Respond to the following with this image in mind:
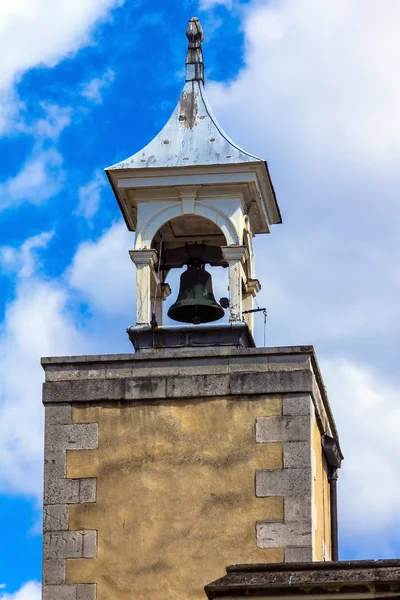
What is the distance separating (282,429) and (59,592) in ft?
9.83

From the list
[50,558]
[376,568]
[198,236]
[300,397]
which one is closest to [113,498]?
[50,558]

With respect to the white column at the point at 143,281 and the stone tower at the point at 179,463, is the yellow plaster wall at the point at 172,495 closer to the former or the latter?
the stone tower at the point at 179,463

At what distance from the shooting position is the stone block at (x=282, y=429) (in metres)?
18.6

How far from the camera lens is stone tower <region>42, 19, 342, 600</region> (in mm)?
18234

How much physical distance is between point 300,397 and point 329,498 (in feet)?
7.98

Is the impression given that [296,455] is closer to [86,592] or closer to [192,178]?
[86,592]

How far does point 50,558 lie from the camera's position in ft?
60.3

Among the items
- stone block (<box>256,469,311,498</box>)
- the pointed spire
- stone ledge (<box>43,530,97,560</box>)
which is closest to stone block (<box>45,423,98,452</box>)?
stone ledge (<box>43,530,97,560</box>)

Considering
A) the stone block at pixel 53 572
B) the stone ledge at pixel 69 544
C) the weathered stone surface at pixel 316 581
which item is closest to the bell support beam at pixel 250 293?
the stone ledge at pixel 69 544

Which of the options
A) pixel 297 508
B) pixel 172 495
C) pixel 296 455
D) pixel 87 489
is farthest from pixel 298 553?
pixel 87 489

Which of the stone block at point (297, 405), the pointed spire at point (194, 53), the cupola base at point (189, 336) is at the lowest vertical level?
the stone block at point (297, 405)

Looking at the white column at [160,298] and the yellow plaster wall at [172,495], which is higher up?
the white column at [160,298]

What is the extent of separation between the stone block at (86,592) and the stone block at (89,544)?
329mm

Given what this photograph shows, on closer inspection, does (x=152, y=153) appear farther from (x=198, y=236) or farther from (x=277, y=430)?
(x=277, y=430)
